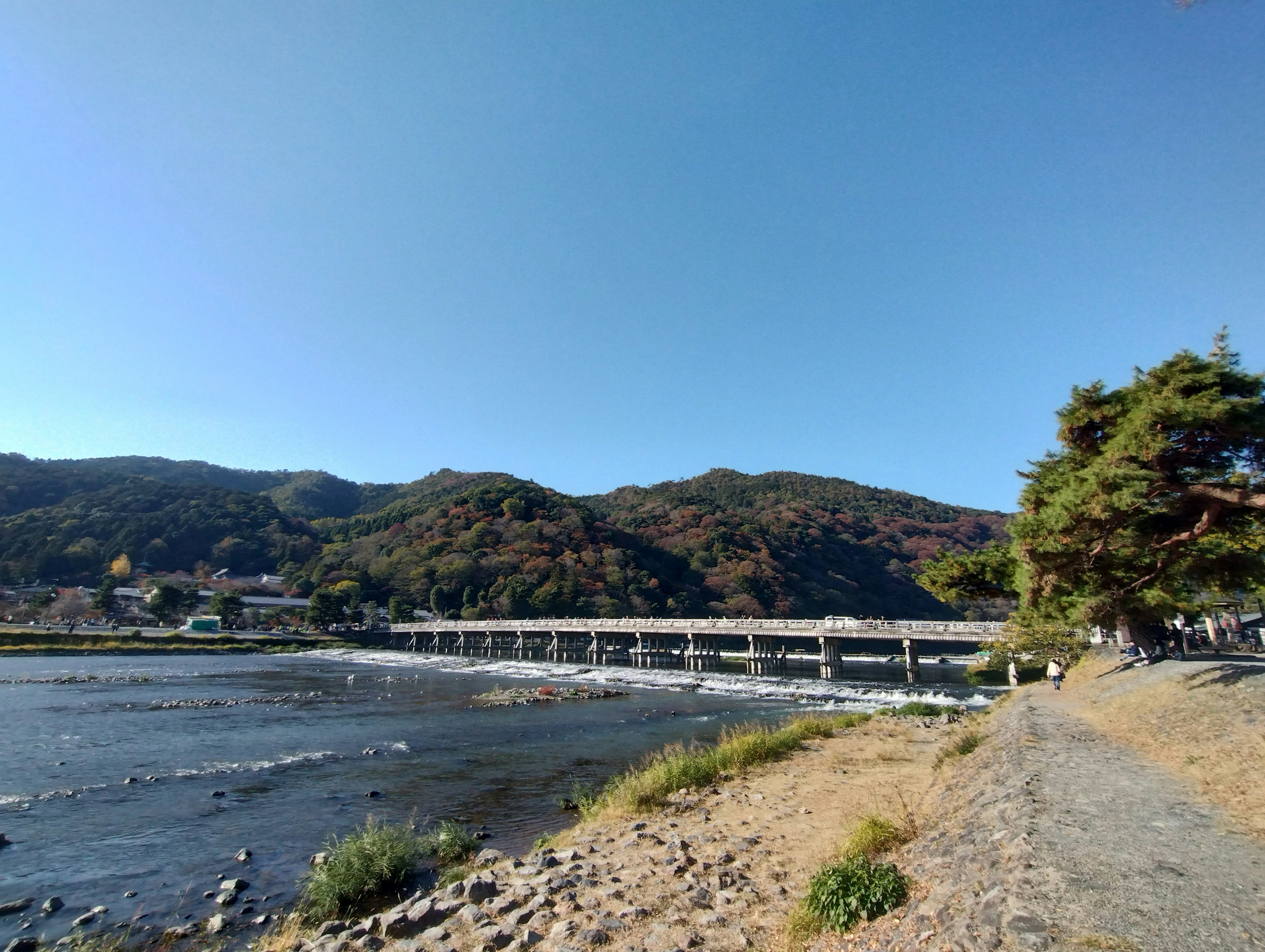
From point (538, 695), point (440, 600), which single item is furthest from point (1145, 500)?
point (440, 600)

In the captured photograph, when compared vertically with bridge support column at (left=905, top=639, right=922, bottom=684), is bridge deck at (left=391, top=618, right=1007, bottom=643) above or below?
above

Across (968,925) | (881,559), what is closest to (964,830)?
(968,925)

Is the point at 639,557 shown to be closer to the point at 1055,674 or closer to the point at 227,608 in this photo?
the point at 227,608

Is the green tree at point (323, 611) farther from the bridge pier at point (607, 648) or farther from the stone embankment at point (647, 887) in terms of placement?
the stone embankment at point (647, 887)

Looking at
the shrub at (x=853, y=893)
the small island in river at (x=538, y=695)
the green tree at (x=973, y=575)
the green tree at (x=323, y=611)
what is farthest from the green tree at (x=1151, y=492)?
the green tree at (x=323, y=611)

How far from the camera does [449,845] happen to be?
10453mm

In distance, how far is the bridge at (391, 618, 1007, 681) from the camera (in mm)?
44000

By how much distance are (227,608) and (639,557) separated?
59.6 m

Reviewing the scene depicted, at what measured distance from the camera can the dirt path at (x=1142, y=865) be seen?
13.7 feet

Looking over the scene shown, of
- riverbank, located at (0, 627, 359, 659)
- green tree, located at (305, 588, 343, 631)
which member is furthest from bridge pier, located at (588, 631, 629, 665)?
green tree, located at (305, 588, 343, 631)

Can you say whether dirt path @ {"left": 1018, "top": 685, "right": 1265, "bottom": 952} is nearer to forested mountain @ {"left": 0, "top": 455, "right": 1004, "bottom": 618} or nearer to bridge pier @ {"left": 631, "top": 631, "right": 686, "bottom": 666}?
bridge pier @ {"left": 631, "top": 631, "right": 686, "bottom": 666}

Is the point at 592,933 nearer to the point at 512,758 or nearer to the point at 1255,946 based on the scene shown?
the point at 1255,946

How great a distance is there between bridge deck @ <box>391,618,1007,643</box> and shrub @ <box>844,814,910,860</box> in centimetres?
3305

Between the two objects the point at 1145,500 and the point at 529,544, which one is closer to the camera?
the point at 1145,500
